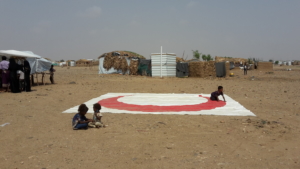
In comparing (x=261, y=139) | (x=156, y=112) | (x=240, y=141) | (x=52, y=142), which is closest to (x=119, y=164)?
(x=52, y=142)

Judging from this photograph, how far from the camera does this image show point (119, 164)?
4.11 m

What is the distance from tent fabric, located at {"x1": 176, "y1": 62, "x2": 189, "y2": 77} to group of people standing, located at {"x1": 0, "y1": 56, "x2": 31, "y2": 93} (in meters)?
16.5

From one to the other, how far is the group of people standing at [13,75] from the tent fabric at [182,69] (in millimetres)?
16546

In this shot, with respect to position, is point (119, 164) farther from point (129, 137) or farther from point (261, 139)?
point (261, 139)

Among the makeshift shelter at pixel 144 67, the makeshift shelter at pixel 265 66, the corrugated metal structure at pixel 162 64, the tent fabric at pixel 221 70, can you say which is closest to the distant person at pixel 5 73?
the corrugated metal structure at pixel 162 64

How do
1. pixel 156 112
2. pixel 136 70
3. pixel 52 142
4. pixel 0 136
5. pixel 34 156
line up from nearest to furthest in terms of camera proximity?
pixel 34 156
pixel 52 142
pixel 0 136
pixel 156 112
pixel 136 70

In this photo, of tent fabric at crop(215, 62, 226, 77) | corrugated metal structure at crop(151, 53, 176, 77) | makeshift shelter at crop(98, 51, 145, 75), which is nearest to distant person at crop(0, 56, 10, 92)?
corrugated metal structure at crop(151, 53, 176, 77)

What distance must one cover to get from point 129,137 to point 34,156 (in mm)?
1839

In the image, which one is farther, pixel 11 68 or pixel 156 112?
pixel 11 68

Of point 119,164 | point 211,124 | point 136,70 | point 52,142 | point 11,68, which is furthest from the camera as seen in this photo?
point 136,70

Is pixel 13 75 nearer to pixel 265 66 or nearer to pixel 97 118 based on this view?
pixel 97 118

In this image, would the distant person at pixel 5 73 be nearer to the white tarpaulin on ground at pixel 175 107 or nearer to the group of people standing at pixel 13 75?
the group of people standing at pixel 13 75

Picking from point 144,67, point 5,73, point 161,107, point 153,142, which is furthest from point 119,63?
point 153,142

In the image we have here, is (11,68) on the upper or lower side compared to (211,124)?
upper
